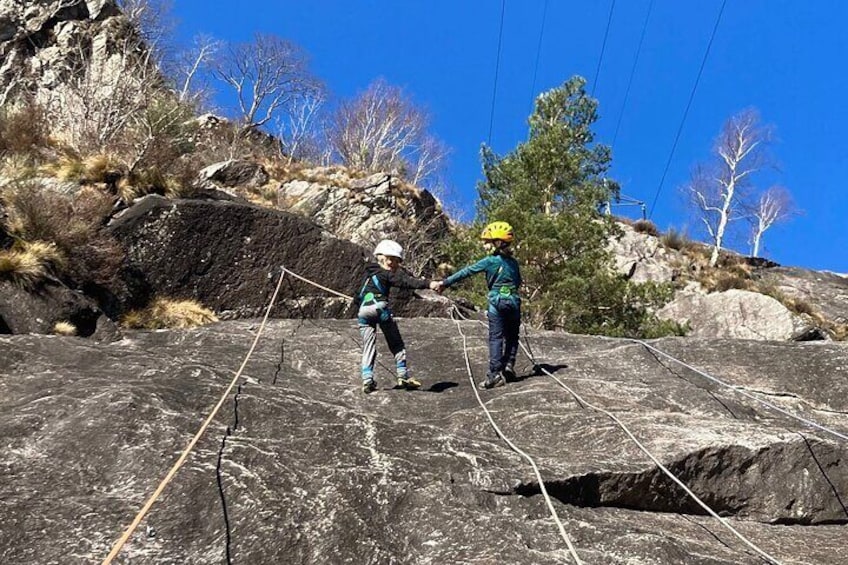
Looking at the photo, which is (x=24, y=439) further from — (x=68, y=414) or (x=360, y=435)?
(x=360, y=435)

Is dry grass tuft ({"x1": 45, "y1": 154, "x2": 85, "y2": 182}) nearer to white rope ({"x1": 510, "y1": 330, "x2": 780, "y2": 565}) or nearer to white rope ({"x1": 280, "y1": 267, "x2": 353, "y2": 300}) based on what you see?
white rope ({"x1": 280, "y1": 267, "x2": 353, "y2": 300})

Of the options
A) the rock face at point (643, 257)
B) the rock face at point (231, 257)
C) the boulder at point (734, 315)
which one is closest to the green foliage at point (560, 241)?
the boulder at point (734, 315)

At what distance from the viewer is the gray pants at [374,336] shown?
26.7 feet

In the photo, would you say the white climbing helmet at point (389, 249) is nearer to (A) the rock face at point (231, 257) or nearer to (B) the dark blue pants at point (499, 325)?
(B) the dark blue pants at point (499, 325)

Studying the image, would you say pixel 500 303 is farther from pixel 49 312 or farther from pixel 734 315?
pixel 734 315

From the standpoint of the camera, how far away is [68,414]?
5398 millimetres

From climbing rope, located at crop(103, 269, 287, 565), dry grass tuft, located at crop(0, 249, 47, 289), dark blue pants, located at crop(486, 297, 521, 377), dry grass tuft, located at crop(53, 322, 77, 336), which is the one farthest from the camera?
dry grass tuft, located at crop(0, 249, 47, 289)

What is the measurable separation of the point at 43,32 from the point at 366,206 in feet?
52.3

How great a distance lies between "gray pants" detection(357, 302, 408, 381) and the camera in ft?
26.7

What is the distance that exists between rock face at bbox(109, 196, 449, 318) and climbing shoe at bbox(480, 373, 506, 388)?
521cm

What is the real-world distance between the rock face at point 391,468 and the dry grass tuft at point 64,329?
1043 mm

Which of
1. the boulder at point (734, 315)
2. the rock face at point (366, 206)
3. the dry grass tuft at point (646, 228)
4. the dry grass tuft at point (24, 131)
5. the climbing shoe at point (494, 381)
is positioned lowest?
the climbing shoe at point (494, 381)

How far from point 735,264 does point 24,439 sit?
43500 millimetres

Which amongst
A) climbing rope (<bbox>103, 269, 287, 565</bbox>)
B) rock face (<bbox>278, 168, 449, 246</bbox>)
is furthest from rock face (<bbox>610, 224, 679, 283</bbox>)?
climbing rope (<bbox>103, 269, 287, 565</bbox>)
